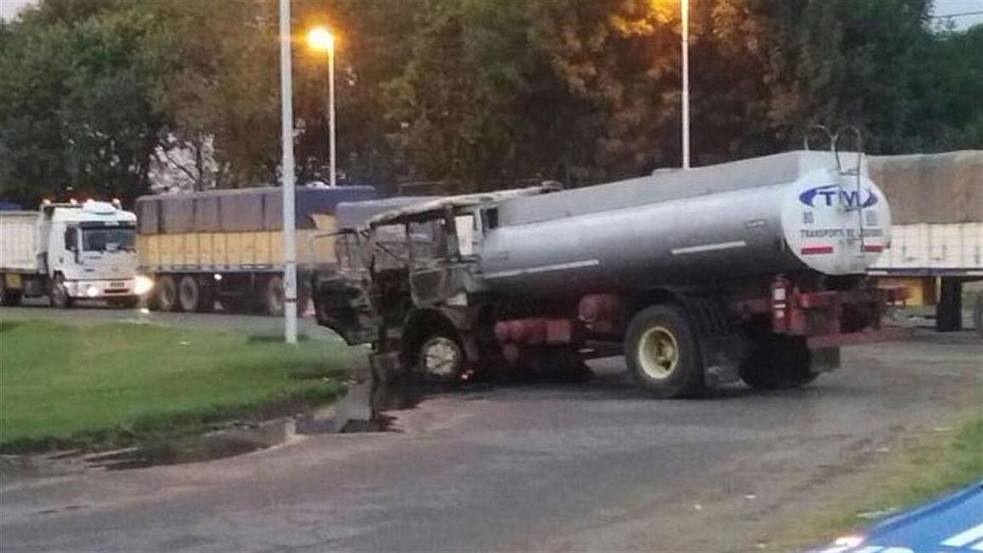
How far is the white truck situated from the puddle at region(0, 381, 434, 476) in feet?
96.9

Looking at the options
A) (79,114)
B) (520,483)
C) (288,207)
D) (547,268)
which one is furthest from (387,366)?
(79,114)

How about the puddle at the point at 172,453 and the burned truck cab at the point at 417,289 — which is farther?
the burned truck cab at the point at 417,289

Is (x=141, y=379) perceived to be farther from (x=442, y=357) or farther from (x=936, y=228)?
(x=936, y=228)

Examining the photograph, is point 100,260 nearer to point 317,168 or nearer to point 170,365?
point 317,168

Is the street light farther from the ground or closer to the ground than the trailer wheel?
farther from the ground

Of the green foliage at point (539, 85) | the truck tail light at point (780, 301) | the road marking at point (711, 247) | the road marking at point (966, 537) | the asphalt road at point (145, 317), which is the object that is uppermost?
the green foliage at point (539, 85)

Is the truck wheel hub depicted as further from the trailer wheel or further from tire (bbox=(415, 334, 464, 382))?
the trailer wheel

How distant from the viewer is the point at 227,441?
1756cm

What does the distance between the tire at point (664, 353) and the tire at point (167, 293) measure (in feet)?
97.9

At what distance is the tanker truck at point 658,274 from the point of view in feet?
66.2

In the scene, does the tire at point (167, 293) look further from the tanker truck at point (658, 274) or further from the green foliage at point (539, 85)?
the tanker truck at point (658, 274)

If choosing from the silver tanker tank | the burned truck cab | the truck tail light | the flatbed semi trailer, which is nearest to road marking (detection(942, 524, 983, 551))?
the silver tanker tank

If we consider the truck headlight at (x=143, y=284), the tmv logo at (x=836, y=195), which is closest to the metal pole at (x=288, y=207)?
the tmv logo at (x=836, y=195)

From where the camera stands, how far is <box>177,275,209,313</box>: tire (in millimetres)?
49062
